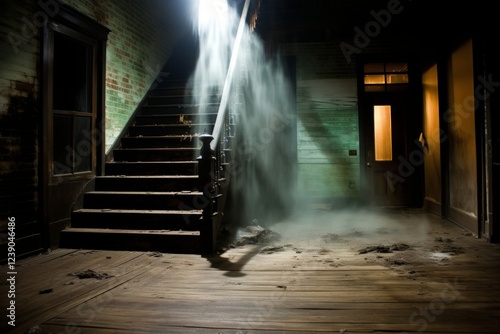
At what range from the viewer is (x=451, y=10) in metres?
5.73

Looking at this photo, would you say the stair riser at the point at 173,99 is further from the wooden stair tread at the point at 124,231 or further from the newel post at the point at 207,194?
the wooden stair tread at the point at 124,231

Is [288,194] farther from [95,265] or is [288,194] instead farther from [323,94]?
[95,265]

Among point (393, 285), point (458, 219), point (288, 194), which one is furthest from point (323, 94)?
point (393, 285)

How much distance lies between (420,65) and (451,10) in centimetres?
242

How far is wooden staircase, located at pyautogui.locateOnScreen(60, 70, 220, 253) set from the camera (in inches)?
185

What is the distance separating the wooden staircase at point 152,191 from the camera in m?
4.71

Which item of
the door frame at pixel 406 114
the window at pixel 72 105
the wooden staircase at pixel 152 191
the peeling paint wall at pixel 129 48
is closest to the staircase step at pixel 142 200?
the wooden staircase at pixel 152 191

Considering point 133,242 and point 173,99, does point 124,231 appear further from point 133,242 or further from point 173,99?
point 173,99

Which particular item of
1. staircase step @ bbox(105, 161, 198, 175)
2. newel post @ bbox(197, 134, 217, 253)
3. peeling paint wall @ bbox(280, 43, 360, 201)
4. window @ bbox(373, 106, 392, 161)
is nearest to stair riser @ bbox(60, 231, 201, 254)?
newel post @ bbox(197, 134, 217, 253)

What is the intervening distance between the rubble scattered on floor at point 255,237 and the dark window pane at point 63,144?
2.76 metres

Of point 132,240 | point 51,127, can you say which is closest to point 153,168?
point 132,240

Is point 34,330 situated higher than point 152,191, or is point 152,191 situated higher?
point 152,191

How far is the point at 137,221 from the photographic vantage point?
4.95 metres

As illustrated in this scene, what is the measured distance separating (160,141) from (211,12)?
16.2 feet
